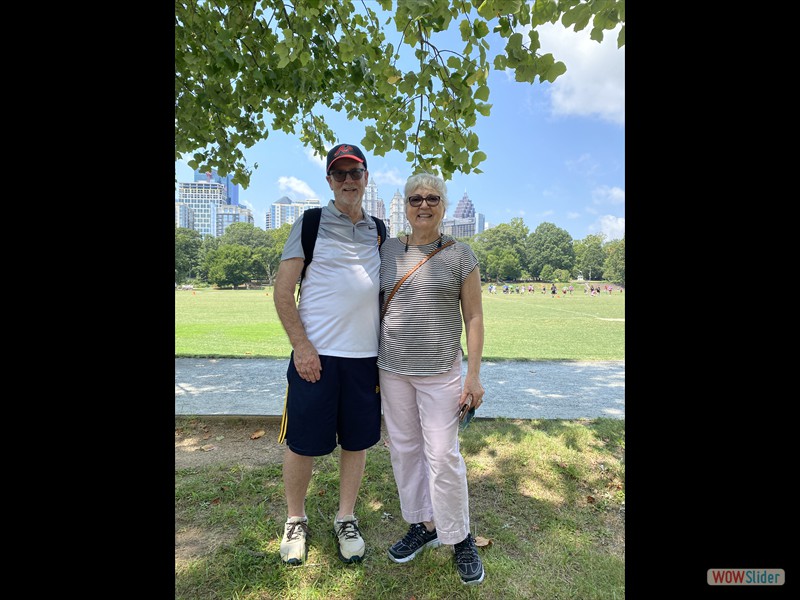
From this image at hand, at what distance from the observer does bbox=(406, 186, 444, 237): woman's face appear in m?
2.33

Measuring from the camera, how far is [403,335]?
225 cm

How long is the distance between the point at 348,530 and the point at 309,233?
1922mm

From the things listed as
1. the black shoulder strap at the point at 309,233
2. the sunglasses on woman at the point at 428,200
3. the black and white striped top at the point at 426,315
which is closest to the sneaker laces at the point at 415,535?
the black and white striped top at the point at 426,315

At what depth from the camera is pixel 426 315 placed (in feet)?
7.34

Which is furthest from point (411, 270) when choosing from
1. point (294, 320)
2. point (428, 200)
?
point (294, 320)

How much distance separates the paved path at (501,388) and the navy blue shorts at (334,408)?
2.74 m

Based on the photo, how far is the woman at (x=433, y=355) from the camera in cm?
224

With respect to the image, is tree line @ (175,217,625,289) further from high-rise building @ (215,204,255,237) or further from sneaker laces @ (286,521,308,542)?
sneaker laces @ (286,521,308,542)

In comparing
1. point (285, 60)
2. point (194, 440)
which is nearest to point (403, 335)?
point (285, 60)

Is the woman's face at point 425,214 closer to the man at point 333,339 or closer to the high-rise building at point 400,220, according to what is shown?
the high-rise building at point 400,220

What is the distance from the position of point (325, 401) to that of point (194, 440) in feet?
9.38
